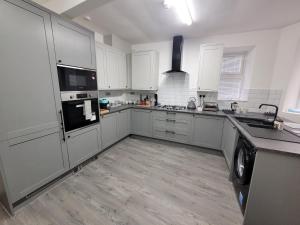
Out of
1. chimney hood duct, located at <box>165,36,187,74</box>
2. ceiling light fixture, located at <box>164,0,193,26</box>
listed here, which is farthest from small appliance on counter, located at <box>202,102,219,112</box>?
ceiling light fixture, located at <box>164,0,193,26</box>

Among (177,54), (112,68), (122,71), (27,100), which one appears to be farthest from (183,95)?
(27,100)

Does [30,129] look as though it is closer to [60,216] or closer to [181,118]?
[60,216]

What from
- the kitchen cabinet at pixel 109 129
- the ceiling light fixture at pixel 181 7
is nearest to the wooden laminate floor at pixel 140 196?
the kitchen cabinet at pixel 109 129

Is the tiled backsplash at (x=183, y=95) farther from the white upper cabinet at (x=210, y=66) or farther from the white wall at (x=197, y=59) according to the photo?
the white upper cabinet at (x=210, y=66)

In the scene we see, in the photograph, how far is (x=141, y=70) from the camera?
352 cm

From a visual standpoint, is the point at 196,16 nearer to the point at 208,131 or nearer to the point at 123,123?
the point at 208,131

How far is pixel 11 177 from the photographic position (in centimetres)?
143

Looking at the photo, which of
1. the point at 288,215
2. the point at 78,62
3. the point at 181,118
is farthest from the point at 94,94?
the point at 288,215

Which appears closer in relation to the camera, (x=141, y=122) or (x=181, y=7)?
(x=181, y=7)

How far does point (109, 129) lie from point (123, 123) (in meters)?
0.52

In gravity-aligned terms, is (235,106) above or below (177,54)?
below

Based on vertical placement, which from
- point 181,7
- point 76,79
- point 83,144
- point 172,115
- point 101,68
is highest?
point 181,7

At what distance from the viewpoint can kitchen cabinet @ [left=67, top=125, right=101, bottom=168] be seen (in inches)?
80.9

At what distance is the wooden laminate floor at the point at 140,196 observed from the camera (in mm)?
1460
